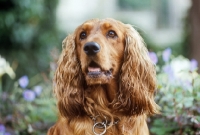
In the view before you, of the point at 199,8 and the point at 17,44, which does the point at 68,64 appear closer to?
the point at 199,8

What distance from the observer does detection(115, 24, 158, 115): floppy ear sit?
15.5 ft

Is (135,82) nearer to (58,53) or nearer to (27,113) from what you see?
(27,113)

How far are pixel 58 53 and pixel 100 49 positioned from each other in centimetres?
576

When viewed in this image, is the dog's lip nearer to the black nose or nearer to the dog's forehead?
the black nose

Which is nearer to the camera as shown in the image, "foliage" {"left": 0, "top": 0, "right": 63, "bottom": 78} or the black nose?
the black nose

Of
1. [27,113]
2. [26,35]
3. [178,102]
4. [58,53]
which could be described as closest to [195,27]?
[58,53]

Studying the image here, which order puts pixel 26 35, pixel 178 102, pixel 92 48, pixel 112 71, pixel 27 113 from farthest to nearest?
pixel 26 35 < pixel 27 113 < pixel 178 102 < pixel 112 71 < pixel 92 48

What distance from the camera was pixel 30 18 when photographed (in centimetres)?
1153

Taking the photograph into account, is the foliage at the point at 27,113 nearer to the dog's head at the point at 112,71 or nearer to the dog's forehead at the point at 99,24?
the dog's head at the point at 112,71

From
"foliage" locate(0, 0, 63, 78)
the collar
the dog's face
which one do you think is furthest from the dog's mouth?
"foliage" locate(0, 0, 63, 78)

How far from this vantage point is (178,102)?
218 inches

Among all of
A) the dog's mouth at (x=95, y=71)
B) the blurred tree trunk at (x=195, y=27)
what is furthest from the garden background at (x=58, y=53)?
the dog's mouth at (x=95, y=71)

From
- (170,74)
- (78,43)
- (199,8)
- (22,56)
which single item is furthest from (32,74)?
(78,43)

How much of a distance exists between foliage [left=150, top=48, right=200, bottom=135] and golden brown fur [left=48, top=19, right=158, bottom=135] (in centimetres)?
71
